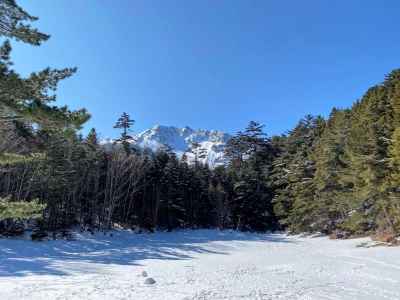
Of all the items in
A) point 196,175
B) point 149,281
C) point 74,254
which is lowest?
point 74,254

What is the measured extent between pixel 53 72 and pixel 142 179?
3407cm

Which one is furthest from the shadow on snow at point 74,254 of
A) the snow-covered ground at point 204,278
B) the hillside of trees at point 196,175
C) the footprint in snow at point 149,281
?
the footprint in snow at point 149,281

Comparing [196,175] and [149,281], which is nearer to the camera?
[149,281]

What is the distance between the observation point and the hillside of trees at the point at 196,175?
6.07m

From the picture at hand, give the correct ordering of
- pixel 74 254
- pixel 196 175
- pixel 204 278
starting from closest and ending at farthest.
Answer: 1. pixel 204 278
2. pixel 74 254
3. pixel 196 175

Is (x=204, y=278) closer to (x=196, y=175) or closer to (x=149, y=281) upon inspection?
(x=149, y=281)

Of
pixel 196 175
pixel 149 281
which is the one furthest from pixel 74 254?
pixel 196 175

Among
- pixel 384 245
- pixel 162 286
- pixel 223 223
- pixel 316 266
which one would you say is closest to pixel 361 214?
pixel 384 245

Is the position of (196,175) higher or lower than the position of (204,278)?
higher

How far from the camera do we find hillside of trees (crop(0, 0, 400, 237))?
607 centimetres

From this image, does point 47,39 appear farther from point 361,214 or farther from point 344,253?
point 361,214

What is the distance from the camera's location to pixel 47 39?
20.3 feet

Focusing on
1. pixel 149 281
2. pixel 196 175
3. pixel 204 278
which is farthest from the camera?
pixel 196 175

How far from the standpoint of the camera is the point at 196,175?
45375mm
